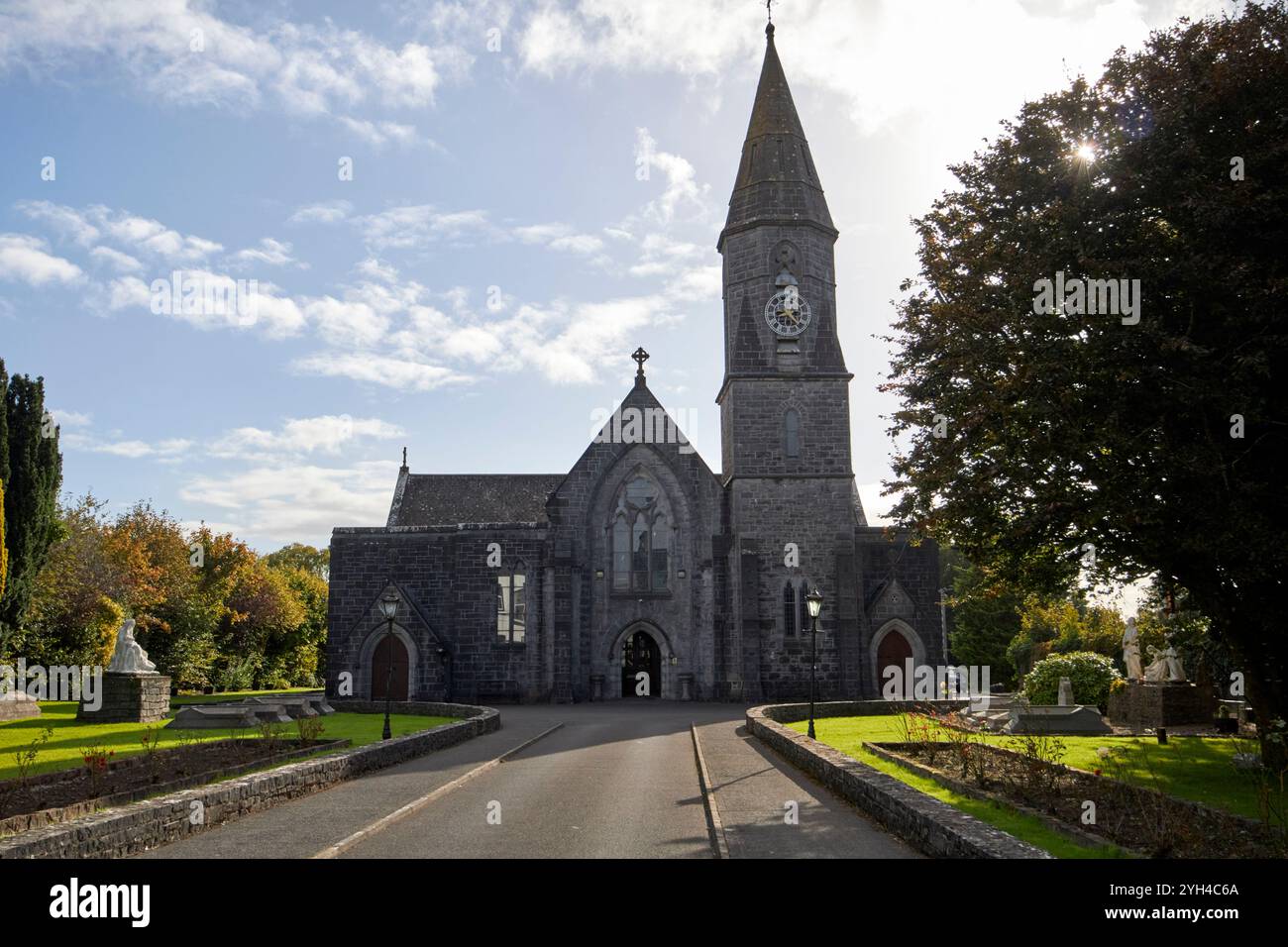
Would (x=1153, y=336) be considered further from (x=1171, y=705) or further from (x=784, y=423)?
(x=784, y=423)

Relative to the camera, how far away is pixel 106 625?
37812 mm

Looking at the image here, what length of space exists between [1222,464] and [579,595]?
25816 millimetres

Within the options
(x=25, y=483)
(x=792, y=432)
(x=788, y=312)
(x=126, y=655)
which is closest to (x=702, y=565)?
(x=792, y=432)

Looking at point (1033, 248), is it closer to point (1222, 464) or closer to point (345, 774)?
point (1222, 464)

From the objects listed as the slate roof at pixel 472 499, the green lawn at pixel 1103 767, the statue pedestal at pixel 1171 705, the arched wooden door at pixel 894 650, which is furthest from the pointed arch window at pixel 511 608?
the statue pedestal at pixel 1171 705

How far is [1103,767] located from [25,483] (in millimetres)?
32310

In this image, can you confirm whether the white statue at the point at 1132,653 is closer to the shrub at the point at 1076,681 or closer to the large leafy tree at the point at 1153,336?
the shrub at the point at 1076,681

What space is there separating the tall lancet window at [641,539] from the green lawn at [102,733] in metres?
10.7

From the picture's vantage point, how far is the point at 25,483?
1272 inches

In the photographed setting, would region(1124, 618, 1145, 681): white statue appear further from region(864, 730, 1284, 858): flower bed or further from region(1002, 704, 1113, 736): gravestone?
region(864, 730, 1284, 858): flower bed

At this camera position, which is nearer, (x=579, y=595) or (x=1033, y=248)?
(x=1033, y=248)

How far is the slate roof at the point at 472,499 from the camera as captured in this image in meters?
43.2

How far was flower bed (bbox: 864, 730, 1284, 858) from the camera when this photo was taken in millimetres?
9531
